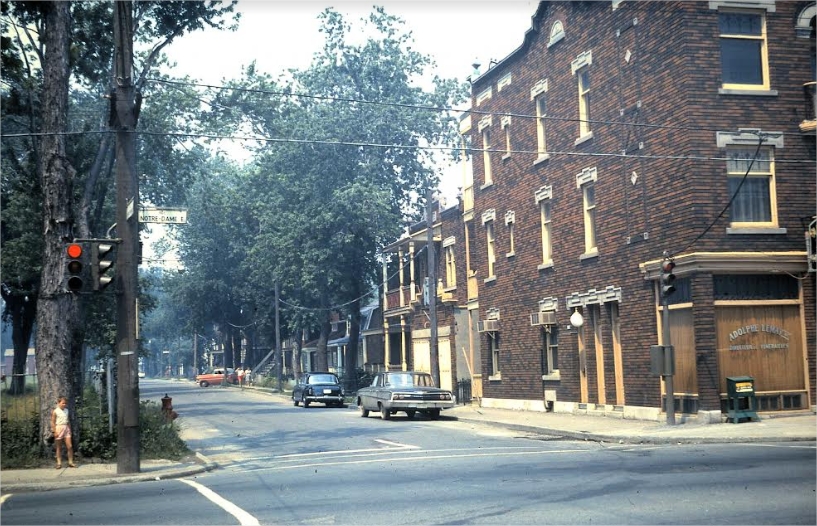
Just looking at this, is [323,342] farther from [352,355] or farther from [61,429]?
[61,429]

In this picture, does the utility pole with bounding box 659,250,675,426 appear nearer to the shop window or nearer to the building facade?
the building facade

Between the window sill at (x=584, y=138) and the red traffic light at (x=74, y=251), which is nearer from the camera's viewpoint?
the red traffic light at (x=74, y=251)

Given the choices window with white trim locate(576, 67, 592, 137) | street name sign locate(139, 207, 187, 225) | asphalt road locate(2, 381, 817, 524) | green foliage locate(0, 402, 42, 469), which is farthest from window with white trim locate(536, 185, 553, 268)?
green foliage locate(0, 402, 42, 469)

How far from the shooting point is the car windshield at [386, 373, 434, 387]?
3303 centimetres

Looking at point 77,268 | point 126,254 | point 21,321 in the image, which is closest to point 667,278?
point 126,254

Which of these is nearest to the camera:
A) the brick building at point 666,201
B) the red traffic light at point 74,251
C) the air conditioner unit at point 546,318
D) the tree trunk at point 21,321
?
the red traffic light at point 74,251

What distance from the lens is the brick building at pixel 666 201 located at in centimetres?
2494

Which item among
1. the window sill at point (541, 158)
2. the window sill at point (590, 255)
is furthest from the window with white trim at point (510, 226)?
the window sill at point (590, 255)

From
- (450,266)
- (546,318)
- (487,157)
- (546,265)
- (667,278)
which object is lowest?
(546,318)

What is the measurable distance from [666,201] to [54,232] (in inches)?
610

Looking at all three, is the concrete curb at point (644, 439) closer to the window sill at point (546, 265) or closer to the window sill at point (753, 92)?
the window sill at point (546, 265)

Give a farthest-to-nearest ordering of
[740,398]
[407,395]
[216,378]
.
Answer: [216,378] → [407,395] → [740,398]

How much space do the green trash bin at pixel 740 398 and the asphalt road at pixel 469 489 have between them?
442cm

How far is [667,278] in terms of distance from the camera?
936 inches
